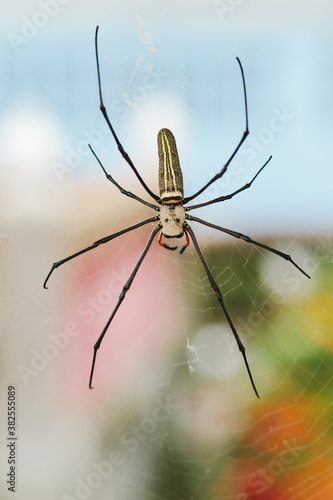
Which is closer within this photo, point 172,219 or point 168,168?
point 168,168

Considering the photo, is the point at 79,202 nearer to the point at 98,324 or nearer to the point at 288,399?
the point at 98,324

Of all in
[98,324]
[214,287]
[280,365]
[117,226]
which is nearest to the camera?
[214,287]

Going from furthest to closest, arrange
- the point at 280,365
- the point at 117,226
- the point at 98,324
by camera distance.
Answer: the point at 280,365 → the point at 98,324 → the point at 117,226

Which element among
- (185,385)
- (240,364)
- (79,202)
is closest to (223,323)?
(240,364)

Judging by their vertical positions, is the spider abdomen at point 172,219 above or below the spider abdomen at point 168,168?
below

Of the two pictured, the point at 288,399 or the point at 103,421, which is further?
the point at 288,399

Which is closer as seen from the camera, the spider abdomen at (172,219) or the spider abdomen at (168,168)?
the spider abdomen at (168,168)

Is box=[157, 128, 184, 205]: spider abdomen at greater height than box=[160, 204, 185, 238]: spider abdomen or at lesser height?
greater

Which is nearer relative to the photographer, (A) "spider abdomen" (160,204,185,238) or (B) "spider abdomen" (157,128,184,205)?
(B) "spider abdomen" (157,128,184,205)
